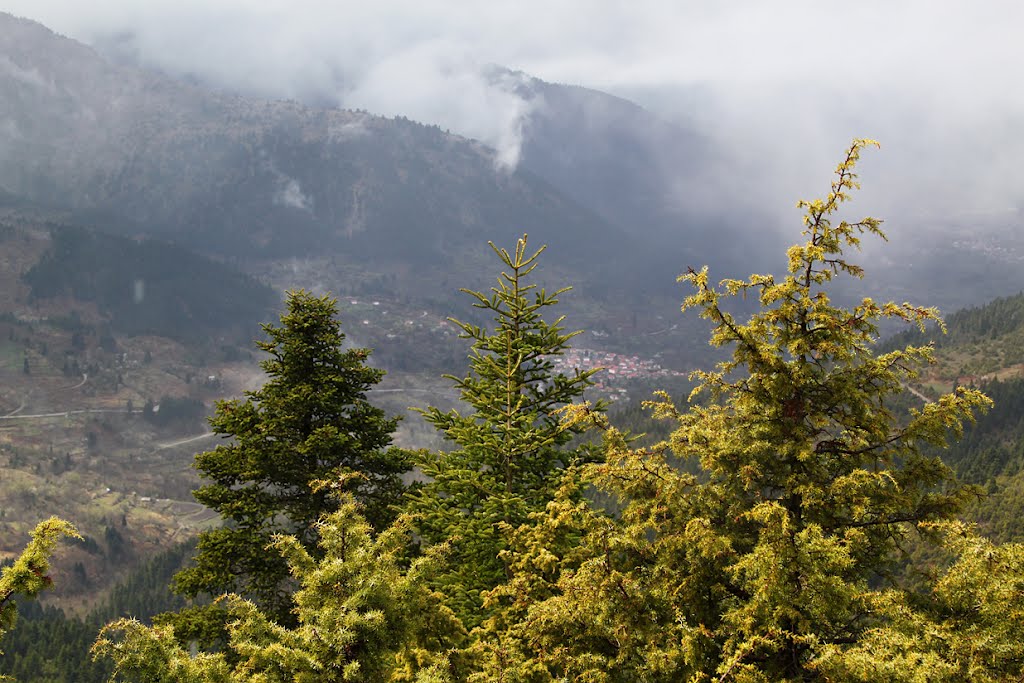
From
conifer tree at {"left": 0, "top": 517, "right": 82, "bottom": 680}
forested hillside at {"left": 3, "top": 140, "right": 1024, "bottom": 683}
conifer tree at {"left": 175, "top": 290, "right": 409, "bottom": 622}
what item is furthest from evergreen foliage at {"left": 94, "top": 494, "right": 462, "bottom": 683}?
conifer tree at {"left": 175, "top": 290, "right": 409, "bottom": 622}

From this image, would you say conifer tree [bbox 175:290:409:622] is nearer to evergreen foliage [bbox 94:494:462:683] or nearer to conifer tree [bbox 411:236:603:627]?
conifer tree [bbox 411:236:603:627]

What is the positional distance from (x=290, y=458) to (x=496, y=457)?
8948 millimetres

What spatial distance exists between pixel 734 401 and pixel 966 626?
17.8ft

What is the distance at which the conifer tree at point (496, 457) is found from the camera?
17.8 metres

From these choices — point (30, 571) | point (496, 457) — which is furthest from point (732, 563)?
point (30, 571)

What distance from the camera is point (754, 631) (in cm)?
1180

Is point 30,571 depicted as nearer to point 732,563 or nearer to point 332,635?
point 332,635

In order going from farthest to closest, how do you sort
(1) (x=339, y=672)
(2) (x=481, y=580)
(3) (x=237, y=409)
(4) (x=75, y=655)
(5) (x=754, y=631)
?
(4) (x=75, y=655), (3) (x=237, y=409), (2) (x=481, y=580), (5) (x=754, y=631), (1) (x=339, y=672)

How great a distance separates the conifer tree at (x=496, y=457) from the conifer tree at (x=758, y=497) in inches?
143

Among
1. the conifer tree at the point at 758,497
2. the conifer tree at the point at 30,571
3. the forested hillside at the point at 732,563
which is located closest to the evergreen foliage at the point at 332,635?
the forested hillside at the point at 732,563

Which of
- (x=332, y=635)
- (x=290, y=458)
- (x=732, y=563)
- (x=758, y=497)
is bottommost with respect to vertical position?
(x=332, y=635)

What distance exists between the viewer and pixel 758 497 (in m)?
13.4

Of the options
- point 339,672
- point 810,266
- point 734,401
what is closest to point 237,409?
point 339,672

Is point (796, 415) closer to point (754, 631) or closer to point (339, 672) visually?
point (754, 631)
